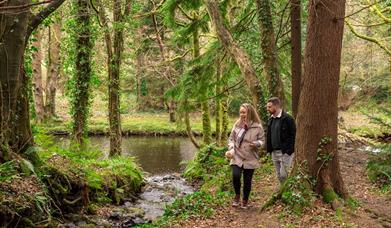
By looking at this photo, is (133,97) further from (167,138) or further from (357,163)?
(357,163)

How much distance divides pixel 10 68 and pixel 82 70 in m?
6.74

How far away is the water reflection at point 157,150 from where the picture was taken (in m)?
20.6

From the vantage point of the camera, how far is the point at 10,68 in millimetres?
7211

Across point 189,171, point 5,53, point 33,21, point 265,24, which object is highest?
point 265,24

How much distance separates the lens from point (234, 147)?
812cm

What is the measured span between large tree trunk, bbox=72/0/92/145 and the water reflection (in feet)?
14.5

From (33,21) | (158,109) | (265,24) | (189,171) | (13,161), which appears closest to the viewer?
(13,161)

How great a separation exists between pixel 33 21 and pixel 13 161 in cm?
266

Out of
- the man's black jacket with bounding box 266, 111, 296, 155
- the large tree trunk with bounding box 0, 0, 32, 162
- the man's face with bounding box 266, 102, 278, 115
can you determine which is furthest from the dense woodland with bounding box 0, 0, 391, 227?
the man's face with bounding box 266, 102, 278, 115

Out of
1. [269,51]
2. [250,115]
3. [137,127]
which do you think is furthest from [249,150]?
[137,127]

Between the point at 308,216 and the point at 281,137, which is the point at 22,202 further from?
the point at 281,137

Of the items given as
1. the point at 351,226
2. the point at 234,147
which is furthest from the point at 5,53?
the point at 351,226

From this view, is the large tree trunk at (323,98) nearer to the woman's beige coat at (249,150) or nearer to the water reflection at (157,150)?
the woman's beige coat at (249,150)

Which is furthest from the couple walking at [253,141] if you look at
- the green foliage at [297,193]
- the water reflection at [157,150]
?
the water reflection at [157,150]
